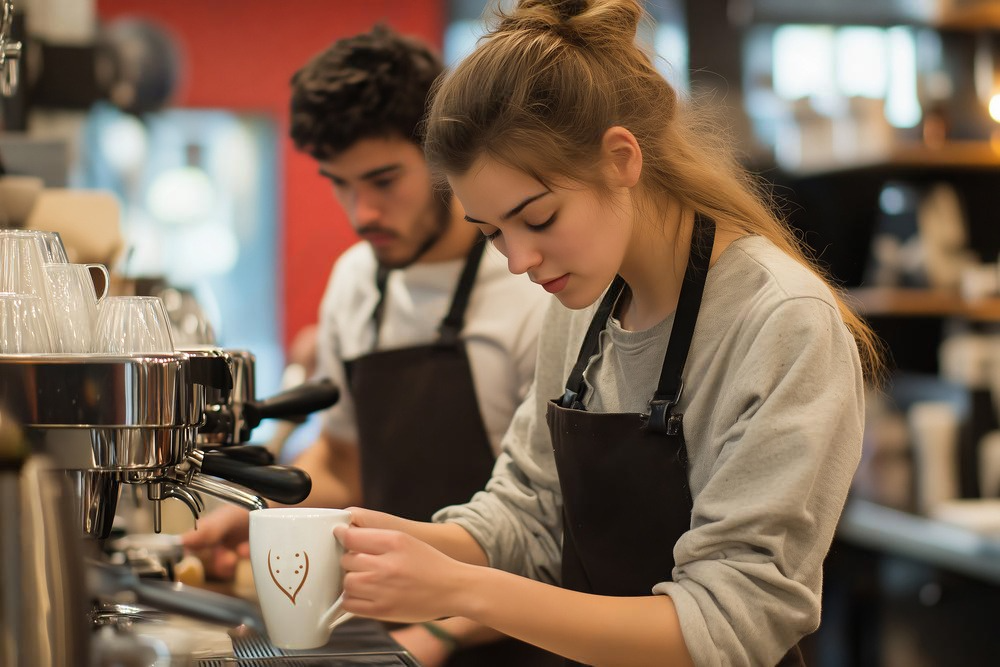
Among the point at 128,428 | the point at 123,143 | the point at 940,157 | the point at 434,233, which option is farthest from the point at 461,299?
the point at 123,143

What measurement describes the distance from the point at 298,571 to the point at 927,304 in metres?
3.38

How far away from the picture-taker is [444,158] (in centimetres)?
121

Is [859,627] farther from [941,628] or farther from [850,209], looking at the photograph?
[850,209]

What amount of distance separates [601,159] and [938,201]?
3.18 m

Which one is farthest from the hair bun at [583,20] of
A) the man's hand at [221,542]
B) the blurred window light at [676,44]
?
the blurred window light at [676,44]

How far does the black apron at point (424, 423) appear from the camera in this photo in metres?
1.80

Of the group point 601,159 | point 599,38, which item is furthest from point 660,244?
point 599,38

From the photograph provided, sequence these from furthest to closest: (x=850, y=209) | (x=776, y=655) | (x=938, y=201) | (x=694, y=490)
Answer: (x=850, y=209) < (x=938, y=201) < (x=694, y=490) < (x=776, y=655)

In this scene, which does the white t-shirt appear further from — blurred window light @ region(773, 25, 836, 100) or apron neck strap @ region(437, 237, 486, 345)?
blurred window light @ region(773, 25, 836, 100)

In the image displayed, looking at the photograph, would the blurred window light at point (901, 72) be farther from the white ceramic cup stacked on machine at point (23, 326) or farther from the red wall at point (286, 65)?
the white ceramic cup stacked on machine at point (23, 326)

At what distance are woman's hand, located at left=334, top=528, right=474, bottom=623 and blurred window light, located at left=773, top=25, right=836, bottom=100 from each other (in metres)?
4.11

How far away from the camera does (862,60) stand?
4734 millimetres

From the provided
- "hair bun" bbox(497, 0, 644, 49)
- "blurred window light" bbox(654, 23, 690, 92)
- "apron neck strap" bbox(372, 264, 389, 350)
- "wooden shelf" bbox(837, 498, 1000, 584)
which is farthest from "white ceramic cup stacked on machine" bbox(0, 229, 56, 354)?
"wooden shelf" bbox(837, 498, 1000, 584)

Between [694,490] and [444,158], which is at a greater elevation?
[444,158]
